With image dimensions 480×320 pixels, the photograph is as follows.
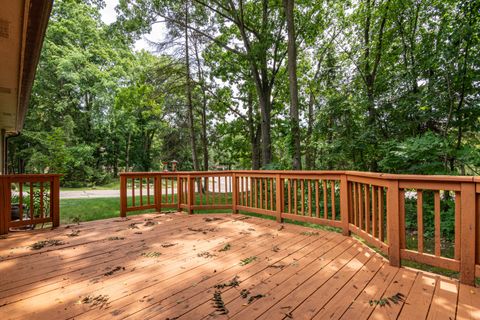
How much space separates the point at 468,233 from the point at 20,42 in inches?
188

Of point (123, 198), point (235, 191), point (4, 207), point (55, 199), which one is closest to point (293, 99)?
point (235, 191)

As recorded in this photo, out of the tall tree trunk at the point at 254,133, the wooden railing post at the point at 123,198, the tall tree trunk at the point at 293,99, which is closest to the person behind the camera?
the wooden railing post at the point at 123,198

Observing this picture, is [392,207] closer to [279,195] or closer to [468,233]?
[468,233]

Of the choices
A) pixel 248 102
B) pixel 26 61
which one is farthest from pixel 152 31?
pixel 26 61

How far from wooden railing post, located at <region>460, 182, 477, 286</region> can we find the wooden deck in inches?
4.5

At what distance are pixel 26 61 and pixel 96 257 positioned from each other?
2.67 m

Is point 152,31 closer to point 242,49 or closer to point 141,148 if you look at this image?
point 242,49

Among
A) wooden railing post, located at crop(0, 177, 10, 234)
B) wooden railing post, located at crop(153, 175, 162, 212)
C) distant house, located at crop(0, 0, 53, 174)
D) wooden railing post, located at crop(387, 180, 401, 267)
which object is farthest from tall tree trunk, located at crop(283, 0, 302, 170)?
wooden railing post, located at crop(0, 177, 10, 234)

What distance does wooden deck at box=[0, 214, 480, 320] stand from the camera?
1.66 meters

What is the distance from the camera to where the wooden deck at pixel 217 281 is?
166cm

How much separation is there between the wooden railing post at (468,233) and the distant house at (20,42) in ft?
12.8

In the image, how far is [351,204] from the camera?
132 inches

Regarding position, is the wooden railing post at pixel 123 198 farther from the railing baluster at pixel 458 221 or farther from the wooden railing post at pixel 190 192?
the railing baluster at pixel 458 221

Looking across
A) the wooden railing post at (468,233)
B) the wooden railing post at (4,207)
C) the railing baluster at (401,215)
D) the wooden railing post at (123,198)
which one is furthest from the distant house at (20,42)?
the wooden railing post at (468,233)
